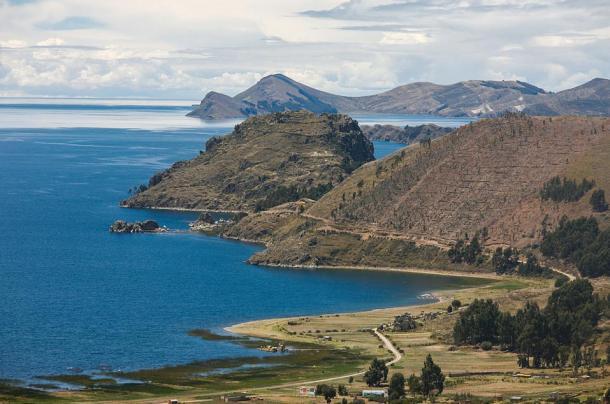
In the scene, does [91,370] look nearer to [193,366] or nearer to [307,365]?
[193,366]

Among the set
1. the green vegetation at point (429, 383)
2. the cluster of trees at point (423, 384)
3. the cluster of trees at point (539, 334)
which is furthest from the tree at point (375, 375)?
the cluster of trees at point (539, 334)

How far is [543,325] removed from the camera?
186 m

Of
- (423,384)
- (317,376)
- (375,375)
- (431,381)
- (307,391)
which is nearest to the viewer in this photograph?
(423,384)

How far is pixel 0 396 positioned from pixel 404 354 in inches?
2690

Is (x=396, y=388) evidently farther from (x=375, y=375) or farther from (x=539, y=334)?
(x=539, y=334)

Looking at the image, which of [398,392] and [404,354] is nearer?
[398,392]

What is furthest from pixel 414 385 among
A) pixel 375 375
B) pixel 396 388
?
pixel 375 375

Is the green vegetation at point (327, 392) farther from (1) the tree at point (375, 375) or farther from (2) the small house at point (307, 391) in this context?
(1) the tree at point (375, 375)

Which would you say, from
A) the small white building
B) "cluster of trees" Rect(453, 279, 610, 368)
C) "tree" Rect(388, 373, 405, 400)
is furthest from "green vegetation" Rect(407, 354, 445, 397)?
"cluster of trees" Rect(453, 279, 610, 368)

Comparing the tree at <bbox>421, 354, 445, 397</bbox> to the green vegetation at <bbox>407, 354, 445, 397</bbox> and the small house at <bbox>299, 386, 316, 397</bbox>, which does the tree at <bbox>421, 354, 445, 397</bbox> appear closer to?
the green vegetation at <bbox>407, 354, 445, 397</bbox>

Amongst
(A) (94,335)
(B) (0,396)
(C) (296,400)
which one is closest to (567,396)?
(C) (296,400)

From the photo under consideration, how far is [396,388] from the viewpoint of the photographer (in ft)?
502

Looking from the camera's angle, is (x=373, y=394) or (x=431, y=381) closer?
(x=373, y=394)

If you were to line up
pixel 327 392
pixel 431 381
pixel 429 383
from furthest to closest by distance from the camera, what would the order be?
pixel 431 381 < pixel 429 383 < pixel 327 392
